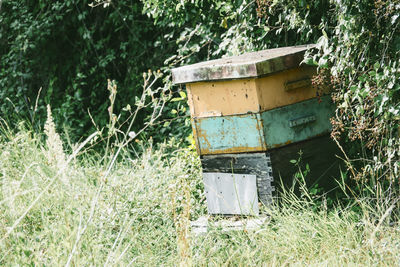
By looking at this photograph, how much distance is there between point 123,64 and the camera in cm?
722

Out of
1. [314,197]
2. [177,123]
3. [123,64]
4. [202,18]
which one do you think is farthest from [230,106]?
[123,64]

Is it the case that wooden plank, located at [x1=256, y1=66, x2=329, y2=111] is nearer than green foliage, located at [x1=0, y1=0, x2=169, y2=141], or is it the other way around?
wooden plank, located at [x1=256, y1=66, x2=329, y2=111]

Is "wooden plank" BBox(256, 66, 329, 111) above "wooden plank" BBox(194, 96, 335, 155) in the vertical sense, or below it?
above

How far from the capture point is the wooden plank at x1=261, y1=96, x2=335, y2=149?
→ 141 inches

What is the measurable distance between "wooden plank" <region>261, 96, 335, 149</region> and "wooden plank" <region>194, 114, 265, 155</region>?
67 mm

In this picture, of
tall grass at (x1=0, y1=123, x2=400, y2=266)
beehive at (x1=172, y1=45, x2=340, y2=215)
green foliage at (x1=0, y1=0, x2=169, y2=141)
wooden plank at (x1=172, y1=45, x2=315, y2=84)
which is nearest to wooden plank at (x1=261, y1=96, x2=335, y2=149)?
beehive at (x1=172, y1=45, x2=340, y2=215)

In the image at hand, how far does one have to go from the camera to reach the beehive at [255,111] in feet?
11.7

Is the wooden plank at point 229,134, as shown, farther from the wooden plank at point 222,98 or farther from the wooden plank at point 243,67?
the wooden plank at point 243,67

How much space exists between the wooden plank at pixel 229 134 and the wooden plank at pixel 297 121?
7 cm

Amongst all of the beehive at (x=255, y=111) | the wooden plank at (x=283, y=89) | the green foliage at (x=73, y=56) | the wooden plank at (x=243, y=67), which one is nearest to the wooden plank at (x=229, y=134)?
the beehive at (x=255, y=111)

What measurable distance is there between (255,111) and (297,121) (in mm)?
304

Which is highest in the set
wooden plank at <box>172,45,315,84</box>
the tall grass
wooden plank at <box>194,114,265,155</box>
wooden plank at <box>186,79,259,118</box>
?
wooden plank at <box>172,45,315,84</box>

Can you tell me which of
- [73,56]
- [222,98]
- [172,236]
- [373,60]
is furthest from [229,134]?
[73,56]

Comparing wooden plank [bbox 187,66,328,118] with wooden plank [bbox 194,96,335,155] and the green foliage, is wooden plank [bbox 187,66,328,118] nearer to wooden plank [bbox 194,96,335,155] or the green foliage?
wooden plank [bbox 194,96,335,155]
